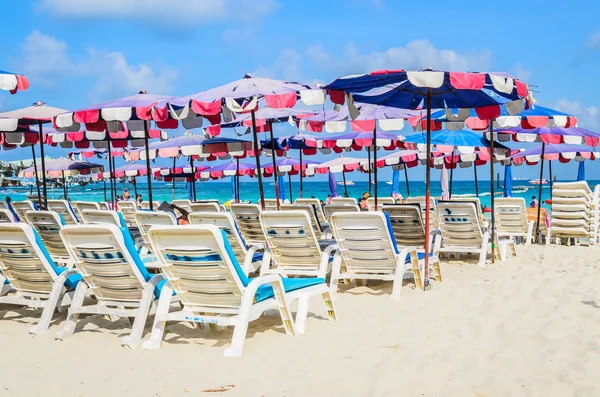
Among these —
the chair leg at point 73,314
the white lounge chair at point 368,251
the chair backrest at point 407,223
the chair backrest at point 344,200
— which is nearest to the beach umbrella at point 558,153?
the chair backrest at point 344,200

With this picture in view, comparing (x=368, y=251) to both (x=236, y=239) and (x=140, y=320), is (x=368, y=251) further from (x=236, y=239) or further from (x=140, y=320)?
(x=140, y=320)

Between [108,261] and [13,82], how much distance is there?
7.82 feet

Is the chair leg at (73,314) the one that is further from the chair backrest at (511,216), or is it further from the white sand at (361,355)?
the chair backrest at (511,216)

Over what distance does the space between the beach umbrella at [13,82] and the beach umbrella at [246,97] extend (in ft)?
6.50

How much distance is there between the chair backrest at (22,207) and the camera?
31.9ft

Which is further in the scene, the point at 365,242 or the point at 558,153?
the point at 558,153

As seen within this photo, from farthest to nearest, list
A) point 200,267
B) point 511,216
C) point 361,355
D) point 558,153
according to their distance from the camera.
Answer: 1. point 558,153
2. point 511,216
3. point 200,267
4. point 361,355

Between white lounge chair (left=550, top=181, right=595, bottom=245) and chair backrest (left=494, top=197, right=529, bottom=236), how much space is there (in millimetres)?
928

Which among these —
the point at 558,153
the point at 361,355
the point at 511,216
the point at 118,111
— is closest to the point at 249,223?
the point at 118,111

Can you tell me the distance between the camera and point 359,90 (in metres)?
7.09

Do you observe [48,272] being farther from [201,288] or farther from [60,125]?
[60,125]

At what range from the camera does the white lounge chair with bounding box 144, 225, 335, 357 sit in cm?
411

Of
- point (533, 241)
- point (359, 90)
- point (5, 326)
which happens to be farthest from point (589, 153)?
point (5, 326)

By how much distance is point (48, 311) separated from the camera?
15.7 ft
